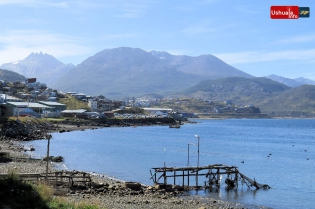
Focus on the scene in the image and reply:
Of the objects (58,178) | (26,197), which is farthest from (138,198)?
(26,197)

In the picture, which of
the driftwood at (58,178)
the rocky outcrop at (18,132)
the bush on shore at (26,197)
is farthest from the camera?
the rocky outcrop at (18,132)

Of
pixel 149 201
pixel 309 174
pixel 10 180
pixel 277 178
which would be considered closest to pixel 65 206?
pixel 10 180

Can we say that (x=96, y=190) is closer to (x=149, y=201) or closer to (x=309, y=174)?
(x=149, y=201)

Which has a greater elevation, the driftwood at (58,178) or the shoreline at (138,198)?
the driftwood at (58,178)

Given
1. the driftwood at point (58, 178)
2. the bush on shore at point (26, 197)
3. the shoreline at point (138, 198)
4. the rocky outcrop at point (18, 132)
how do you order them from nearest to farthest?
1. the bush on shore at point (26, 197)
2. the shoreline at point (138, 198)
3. the driftwood at point (58, 178)
4. the rocky outcrop at point (18, 132)

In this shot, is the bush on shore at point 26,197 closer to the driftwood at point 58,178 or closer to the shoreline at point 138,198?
the shoreline at point 138,198

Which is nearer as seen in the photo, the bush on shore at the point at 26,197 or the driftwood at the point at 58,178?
the bush on shore at the point at 26,197

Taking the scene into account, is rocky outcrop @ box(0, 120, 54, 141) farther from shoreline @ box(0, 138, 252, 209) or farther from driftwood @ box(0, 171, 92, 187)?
shoreline @ box(0, 138, 252, 209)

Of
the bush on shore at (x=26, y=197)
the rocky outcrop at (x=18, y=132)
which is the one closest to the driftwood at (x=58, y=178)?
the bush on shore at (x=26, y=197)

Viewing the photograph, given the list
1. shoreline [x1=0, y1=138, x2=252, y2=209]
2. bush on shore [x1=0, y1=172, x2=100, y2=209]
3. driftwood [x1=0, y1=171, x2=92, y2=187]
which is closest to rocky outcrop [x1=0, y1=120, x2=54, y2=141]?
driftwood [x1=0, y1=171, x2=92, y2=187]

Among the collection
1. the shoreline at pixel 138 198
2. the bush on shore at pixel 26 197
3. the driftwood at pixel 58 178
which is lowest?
the shoreline at pixel 138 198

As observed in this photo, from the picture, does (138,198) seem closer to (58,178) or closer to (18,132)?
(58,178)

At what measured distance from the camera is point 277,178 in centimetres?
4044

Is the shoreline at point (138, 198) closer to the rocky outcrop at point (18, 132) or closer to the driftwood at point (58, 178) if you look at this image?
the driftwood at point (58, 178)
